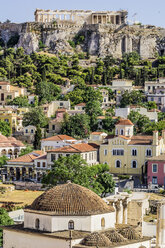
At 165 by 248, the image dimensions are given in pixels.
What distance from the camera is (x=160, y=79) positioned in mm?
124812

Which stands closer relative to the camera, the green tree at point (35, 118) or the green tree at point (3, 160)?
the green tree at point (3, 160)

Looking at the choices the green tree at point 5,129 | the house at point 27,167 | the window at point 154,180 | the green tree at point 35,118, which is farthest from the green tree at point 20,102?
the window at point 154,180

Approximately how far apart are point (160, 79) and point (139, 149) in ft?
149

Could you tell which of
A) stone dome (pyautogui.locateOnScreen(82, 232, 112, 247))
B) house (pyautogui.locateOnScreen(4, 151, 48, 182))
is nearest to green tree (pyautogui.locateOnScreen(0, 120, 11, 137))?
house (pyautogui.locateOnScreen(4, 151, 48, 182))

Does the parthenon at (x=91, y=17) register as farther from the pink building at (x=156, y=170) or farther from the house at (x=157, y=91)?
the pink building at (x=156, y=170)

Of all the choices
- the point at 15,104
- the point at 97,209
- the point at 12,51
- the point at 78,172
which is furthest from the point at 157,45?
the point at 97,209

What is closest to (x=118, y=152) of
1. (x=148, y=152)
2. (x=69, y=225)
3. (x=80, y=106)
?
(x=148, y=152)

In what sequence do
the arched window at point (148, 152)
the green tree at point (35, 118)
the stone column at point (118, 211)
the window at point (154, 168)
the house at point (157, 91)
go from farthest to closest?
the house at point (157, 91) → the green tree at point (35, 118) → the arched window at point (148, 152) → the window at point (154, 168) → the stone column at point (118, 211)

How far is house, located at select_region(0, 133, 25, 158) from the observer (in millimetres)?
93375

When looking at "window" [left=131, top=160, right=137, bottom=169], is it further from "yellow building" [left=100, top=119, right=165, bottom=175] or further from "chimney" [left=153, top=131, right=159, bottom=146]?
"chimney" [left=153, top=131, right=159, bottom=146]

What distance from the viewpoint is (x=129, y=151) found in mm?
81812

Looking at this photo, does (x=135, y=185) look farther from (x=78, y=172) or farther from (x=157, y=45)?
(x=157, y=45)

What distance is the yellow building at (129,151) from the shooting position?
3177 inches

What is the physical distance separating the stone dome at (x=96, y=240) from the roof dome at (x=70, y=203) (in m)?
1.24
